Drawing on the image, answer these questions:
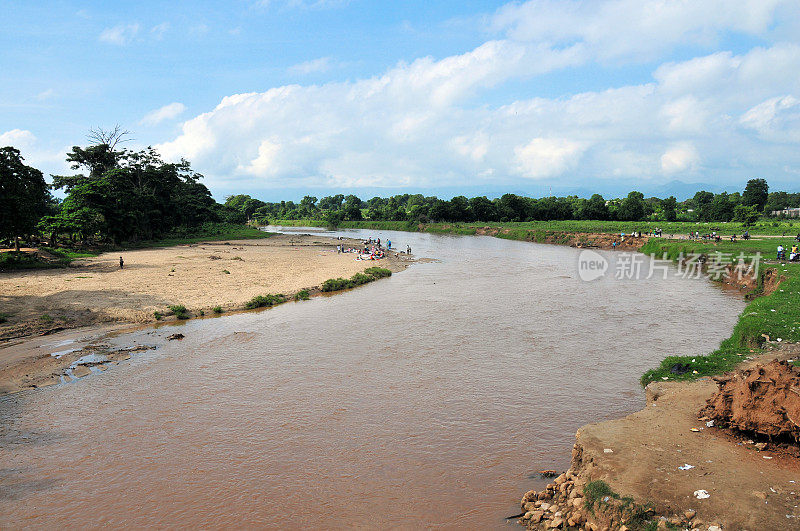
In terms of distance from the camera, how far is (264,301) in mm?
27406

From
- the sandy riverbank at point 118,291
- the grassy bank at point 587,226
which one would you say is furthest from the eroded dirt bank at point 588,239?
the sandy riverbank at point 118,291

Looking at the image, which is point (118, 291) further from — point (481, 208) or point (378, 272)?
point (481, 208)

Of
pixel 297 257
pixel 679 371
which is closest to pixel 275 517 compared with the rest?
pixel 679 371

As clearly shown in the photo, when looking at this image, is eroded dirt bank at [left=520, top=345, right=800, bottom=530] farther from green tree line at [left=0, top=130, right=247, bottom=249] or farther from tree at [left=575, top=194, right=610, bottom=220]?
tree at [left=575, top=194, right=610, bottom=220]

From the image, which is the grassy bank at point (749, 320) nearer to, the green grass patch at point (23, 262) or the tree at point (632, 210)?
the green grass patch at point (23, 262)

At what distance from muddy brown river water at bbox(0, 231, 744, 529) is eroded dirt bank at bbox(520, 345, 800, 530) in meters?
1.19

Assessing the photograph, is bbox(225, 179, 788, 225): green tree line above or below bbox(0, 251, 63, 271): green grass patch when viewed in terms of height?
above

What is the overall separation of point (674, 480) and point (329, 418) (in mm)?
8392

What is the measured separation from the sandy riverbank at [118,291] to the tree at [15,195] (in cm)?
409

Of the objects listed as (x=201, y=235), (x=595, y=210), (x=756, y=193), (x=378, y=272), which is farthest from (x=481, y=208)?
(x=378, y=272)

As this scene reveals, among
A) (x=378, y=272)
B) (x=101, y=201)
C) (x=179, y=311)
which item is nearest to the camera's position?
(x=179, y=311)

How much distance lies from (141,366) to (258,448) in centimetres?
837

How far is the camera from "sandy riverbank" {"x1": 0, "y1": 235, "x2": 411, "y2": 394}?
1731 cm

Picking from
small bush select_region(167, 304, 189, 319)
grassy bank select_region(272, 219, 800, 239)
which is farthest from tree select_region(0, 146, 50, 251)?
grassy bank select_region(272, 219, 800, 239)
